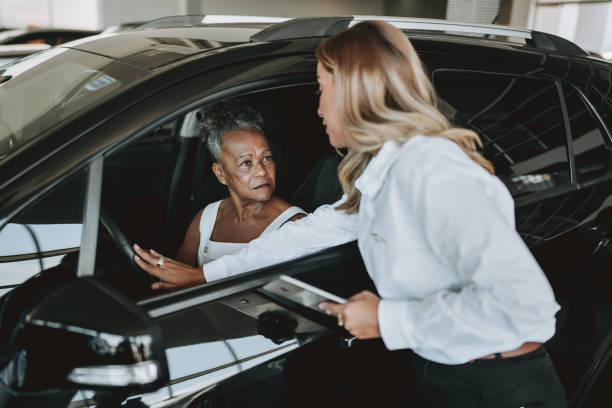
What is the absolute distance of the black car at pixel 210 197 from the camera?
3.37 feet

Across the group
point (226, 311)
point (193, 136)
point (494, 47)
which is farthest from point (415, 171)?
point (193, 136)

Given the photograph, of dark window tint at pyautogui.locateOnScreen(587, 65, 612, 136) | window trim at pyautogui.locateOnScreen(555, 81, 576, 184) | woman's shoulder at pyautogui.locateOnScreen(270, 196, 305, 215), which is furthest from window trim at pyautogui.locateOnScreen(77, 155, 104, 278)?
dark window tint at pyautogui.locateOnScreen(587, 65, 612, 136)

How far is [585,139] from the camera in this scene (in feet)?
6.81

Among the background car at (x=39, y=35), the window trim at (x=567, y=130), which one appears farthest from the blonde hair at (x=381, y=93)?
the background car at (x=39, y=35)

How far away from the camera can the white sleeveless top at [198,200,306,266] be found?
197 centimetres

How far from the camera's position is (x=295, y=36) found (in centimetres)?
164

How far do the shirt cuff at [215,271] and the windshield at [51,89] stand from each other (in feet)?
1.70

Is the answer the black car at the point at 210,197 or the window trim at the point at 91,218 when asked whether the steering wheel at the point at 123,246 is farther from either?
the window trim at the point at 91,218

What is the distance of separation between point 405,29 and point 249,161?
0.70 m

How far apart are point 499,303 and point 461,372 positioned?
1.04 ft

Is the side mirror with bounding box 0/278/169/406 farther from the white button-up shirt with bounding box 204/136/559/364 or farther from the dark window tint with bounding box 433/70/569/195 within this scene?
the dark window tint with bounding box 433/70/569/195

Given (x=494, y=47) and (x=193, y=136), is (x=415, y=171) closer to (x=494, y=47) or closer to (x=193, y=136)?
(x=494, y=47)

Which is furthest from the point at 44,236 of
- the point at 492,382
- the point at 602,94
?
the point at 602,94

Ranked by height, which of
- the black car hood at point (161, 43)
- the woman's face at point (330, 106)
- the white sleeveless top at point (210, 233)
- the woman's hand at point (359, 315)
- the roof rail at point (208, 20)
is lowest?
the white sleeveless top at point (210, 233)
